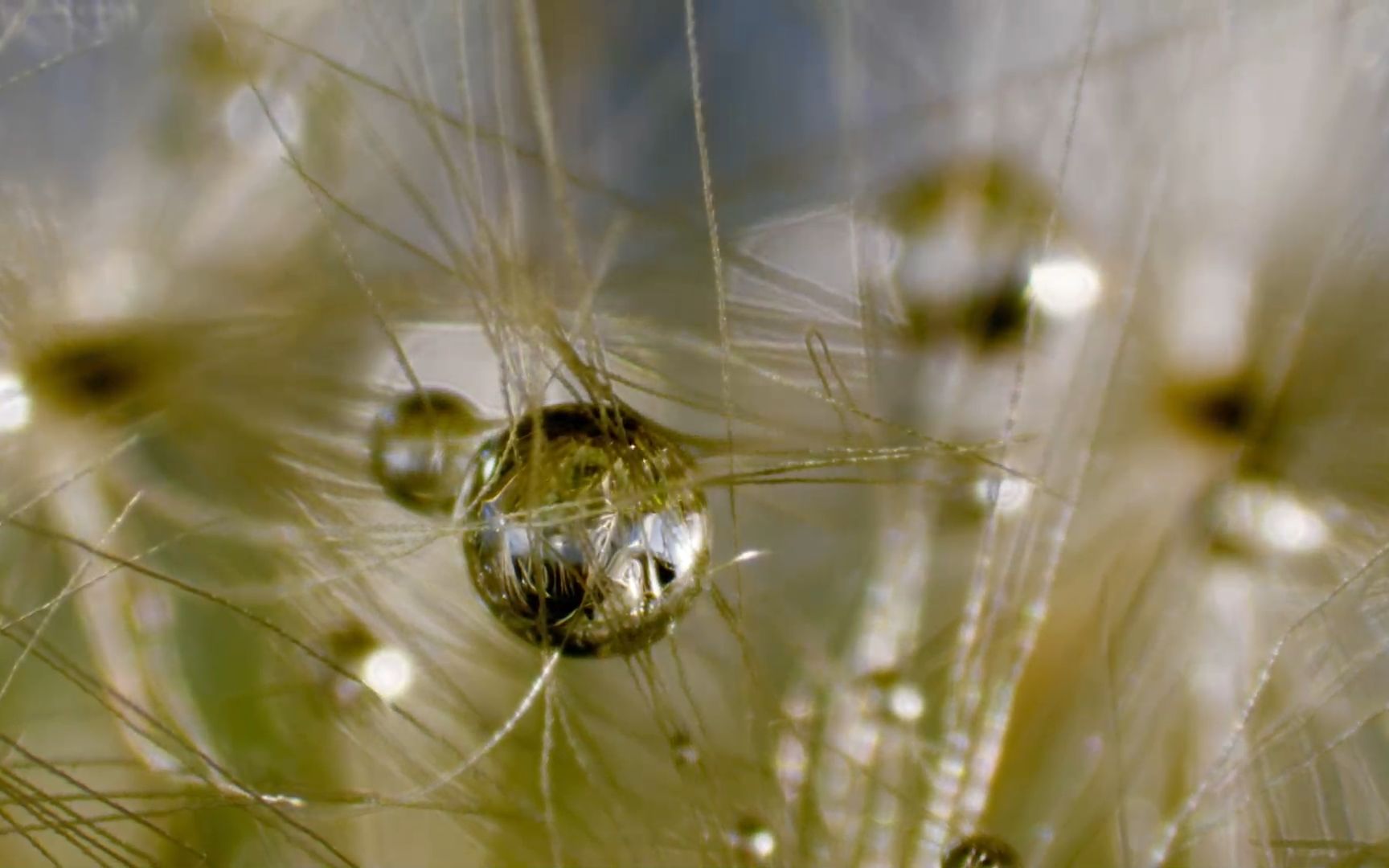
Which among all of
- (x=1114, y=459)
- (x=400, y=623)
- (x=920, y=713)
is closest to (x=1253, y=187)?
(x=1114, y=459)

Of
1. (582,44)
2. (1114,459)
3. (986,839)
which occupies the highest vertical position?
(582,44)

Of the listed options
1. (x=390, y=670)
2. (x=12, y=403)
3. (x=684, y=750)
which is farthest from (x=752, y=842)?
(x=12, y=403)

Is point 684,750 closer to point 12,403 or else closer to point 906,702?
point 906,702

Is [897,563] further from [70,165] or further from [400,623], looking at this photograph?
[70,165]

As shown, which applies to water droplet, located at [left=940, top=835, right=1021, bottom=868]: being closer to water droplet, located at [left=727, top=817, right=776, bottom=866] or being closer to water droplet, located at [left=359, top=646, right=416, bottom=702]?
water droplet, located at [left=727, top=817, right=776, bottom=866]

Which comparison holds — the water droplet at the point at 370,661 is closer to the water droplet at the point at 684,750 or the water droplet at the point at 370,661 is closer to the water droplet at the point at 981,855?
the water droplet at the point at 684,750

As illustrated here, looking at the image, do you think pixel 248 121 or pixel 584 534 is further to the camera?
pixel 248 121
